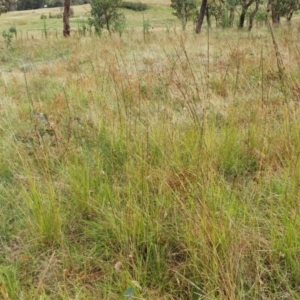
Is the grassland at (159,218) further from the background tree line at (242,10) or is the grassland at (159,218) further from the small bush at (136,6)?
the small bush at (136,6)

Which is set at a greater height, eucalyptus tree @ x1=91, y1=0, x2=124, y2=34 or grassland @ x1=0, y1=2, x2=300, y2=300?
eucalyptus tree @ x1=91, y1=0, x2=124, y2=34

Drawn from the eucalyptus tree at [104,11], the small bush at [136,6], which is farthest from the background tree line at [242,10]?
the small bush at [136,6]

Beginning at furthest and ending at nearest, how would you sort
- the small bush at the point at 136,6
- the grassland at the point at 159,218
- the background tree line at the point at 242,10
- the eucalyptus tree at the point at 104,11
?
the small bush at the point at 136,6, the eucalyptus tree at the point at 104,11, the background tree line at the point at 242,10, the grassland at the point at 159,218

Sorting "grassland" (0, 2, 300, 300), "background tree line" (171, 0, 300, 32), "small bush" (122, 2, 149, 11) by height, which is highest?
"small bush" (122, 2, 149, 11)

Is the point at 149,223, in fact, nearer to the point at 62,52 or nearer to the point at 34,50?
the point at 62,52

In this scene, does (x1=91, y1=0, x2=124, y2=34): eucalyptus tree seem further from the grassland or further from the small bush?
the small bush

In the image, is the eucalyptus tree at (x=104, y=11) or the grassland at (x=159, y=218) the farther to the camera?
the eucalyptus tree at (x=104, y=11)

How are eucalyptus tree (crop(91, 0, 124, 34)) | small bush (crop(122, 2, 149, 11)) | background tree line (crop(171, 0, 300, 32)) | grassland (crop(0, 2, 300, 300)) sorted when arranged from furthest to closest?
small bush (crop(122, 2, 149, 11)) < eucalyptus tree (crop(91, 0, 124, 34)) < background tree line (crop(171, 0, 300, 32)) < grassland (crop(0, 2, 300, 300))

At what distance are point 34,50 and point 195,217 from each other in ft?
37.2

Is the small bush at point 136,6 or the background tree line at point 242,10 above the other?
the small bush at point 136,6

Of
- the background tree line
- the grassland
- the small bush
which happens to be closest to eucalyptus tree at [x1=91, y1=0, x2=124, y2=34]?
A: the background tree line

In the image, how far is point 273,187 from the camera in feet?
6.23

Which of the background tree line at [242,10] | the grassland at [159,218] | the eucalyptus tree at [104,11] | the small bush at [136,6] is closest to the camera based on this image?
the grassland at [159,218]

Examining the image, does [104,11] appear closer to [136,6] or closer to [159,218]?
[159,218]
